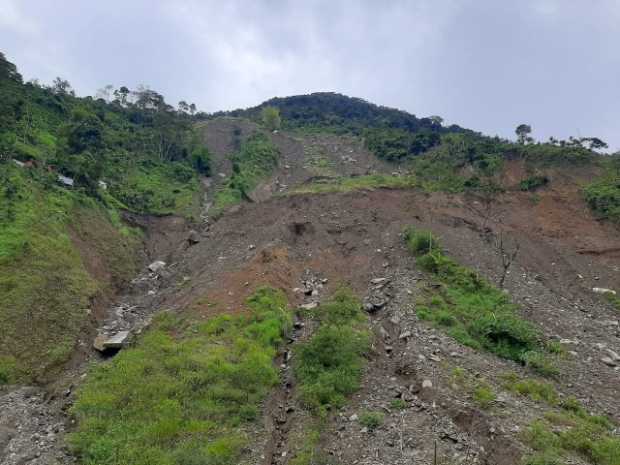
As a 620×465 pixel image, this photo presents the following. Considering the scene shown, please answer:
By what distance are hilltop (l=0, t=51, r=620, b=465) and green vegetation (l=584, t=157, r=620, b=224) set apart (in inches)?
6.6

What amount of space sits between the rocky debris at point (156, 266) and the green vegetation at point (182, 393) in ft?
30.9

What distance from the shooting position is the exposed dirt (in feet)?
44.7

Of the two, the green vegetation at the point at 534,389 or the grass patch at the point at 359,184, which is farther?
the grass patch at the point at 359,184

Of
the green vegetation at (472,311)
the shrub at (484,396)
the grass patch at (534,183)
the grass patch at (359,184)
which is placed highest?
the grass patch at (534,183)

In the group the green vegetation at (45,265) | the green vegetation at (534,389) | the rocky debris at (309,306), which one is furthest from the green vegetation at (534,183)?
the green vegetation at (45,265)

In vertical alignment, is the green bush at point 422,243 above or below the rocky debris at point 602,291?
above

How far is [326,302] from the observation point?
2198 centimetres

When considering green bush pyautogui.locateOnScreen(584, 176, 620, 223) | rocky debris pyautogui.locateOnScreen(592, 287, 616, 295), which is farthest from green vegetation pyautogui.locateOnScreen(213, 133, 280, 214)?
rocky debris pyautogui.locateOnScreen(592, 287, 616, 295)

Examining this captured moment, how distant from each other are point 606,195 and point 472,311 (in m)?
17.8

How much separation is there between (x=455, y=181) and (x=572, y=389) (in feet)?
79.0

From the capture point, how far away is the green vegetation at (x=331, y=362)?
50.7 ft

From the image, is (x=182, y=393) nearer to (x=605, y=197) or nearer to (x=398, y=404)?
(x=398, y=404)

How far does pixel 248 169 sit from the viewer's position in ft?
163

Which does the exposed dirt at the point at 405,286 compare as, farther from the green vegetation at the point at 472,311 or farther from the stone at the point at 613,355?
the green vegetation at the point at 472,311
